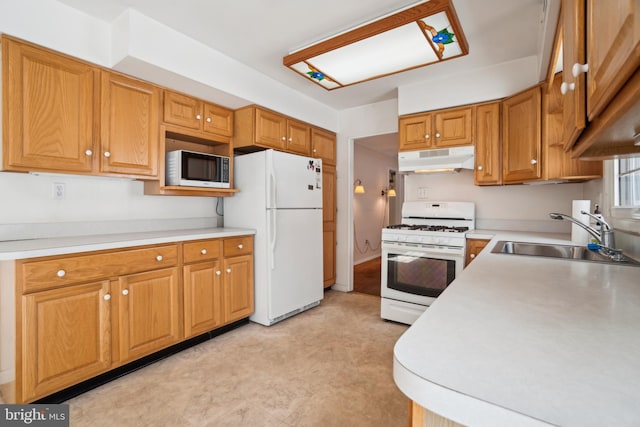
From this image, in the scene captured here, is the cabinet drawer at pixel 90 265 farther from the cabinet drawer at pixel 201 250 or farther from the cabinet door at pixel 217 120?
the cabinet door at pixel 217 120

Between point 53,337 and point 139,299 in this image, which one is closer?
point 53,337

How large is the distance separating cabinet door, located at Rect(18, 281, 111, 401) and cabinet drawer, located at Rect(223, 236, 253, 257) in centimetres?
95

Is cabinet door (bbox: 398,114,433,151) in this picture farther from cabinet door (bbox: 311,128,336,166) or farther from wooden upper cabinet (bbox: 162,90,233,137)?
wooden upper cabinet (bbox: 162,90,233,137)

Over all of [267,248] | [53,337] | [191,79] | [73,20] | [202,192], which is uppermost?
[73,20]

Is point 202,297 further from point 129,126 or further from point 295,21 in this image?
point 295,21

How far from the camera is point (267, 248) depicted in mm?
2877

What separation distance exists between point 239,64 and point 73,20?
1.18 metres

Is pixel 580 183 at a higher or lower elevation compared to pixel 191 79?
lower

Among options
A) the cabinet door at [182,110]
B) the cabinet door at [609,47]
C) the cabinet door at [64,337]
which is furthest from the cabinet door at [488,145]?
the cabinet door at [64,337]

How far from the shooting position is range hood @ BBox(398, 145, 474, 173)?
2883 millimetres

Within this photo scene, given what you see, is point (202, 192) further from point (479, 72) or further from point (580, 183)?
point (580, 183)

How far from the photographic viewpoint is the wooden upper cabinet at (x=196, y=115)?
2532 mm

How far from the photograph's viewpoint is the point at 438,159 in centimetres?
299

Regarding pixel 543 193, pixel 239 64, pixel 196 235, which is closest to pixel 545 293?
pixel 196 235
